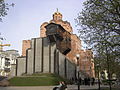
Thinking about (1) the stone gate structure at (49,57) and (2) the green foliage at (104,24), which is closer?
(2) the green foliage at (104,24)

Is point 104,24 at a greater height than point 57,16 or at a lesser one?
lesser

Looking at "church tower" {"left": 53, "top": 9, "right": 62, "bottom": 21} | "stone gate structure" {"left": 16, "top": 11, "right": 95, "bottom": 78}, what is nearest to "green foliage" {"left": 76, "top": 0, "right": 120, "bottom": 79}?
"stone gate structure" {"left": 16, "top": 11, "right": 95, "bottom": 78}

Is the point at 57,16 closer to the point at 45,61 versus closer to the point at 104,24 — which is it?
the point at 45,61

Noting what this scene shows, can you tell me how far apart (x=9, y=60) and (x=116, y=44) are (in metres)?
79.4

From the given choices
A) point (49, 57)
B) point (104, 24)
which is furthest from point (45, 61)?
point (104, 24)

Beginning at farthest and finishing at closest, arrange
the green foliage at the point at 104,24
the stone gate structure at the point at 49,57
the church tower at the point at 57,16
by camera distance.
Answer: the church tower at the point at 57,16 < the stone gate structure at the point at 49,57 < the green foliage at the point at 104,24

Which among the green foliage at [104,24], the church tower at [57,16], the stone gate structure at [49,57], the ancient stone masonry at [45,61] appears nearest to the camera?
the green foliage at [104,24]

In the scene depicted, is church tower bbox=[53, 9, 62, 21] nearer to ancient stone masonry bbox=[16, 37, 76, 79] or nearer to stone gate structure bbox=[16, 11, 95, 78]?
stone gate structure bbox=[16, 11, 95, 78]

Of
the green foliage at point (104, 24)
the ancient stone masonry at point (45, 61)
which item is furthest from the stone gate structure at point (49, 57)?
the green foliage at point (104, 24)

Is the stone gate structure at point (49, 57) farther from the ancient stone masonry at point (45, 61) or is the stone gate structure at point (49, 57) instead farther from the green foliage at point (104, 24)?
the green foliage at point (104, 24)

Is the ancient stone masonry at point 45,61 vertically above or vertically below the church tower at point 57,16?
below

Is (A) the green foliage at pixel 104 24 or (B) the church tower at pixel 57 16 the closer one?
(A) the green foliage at pixel 104 24

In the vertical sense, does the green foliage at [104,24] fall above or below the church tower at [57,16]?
below

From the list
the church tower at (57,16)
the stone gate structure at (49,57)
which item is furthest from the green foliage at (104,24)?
the church tower at (57,16)
